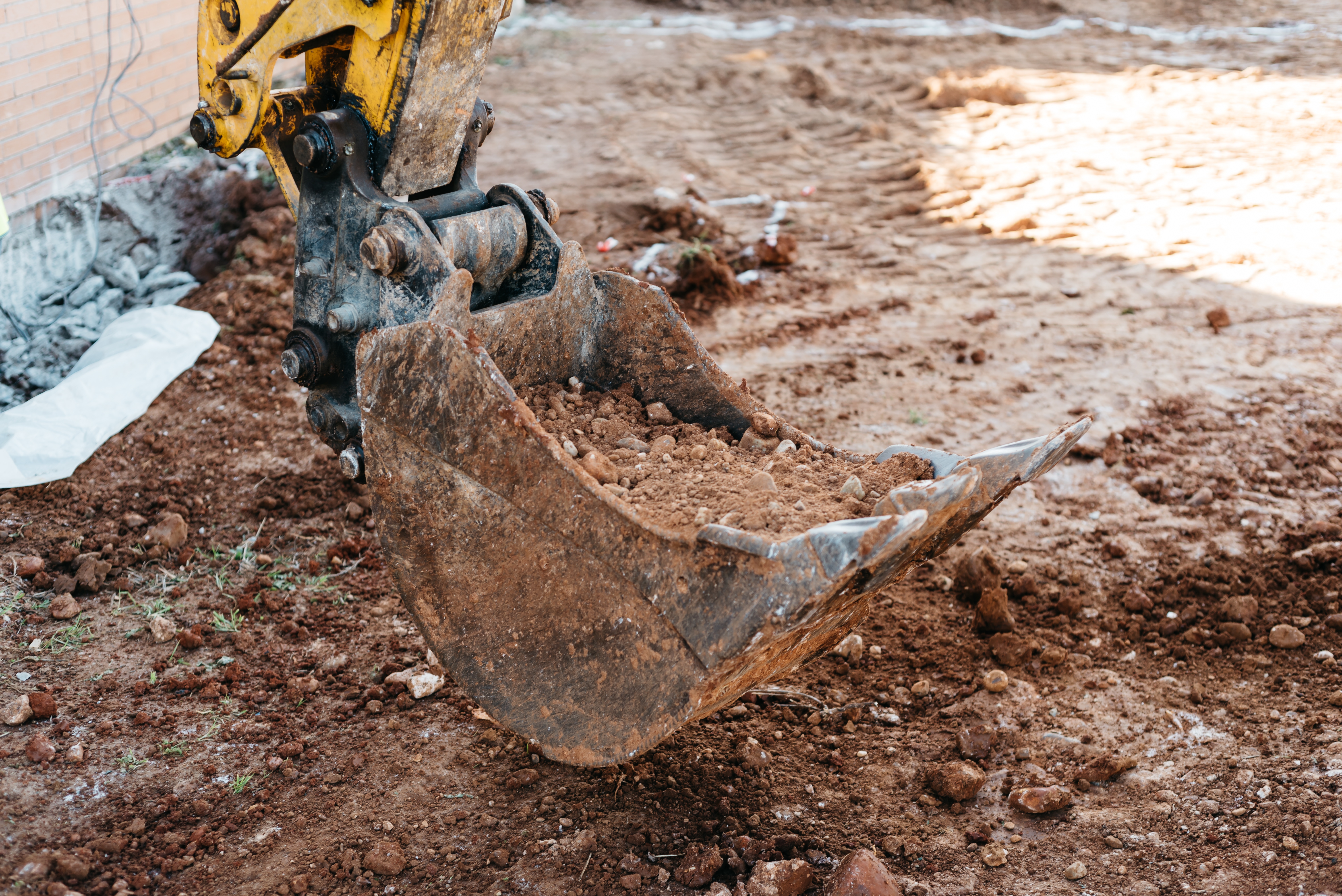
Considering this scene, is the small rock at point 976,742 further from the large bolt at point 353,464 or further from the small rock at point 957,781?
the large bolt at point 353,464

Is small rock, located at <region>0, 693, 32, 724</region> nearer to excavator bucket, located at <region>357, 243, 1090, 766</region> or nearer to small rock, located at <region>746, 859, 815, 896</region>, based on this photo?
excavator bucket, located at <region>357, 243, 1090, 766</region>

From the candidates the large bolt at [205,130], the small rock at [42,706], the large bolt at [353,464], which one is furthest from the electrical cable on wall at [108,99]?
the large bolt at [353,464]

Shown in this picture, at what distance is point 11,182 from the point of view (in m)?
4.62

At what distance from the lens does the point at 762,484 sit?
2230 millimetres

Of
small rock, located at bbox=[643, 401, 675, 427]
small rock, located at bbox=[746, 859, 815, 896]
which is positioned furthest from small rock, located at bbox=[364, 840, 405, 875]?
small rock, located at bbox=[643, 401, 675, 427]

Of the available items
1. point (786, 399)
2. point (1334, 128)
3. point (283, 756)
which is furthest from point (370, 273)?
point (1334, 128)

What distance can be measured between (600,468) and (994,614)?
1.59m

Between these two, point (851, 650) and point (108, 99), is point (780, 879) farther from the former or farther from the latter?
point (108, 99)

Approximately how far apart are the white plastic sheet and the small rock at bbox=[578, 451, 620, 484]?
99.7 inches

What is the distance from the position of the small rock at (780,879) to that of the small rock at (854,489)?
2.73 ft

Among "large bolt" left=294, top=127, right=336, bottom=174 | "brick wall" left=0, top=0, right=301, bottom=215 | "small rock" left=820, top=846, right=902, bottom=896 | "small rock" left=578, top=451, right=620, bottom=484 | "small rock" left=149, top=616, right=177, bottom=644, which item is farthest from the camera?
"brick wall" left=0, top=0, right=301, bottom=215

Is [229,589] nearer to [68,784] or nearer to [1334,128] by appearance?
[68,784]

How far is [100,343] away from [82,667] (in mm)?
2051

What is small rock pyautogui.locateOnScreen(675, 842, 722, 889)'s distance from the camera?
7.20 feet
